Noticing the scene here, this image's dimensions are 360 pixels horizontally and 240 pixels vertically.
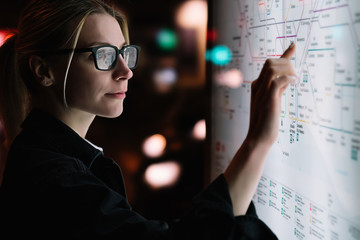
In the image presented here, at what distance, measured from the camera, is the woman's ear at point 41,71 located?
3.52ft

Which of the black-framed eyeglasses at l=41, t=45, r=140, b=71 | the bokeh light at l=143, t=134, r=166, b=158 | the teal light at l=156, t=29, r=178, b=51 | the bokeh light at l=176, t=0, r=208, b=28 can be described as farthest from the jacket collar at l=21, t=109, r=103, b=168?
the bokeh light at l=176, t=0, r=208, b=28

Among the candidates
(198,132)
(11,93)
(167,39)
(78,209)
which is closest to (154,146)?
(198,132)

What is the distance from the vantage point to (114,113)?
42.8 inches

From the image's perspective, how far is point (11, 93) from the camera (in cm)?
122

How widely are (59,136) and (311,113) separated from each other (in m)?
0.59

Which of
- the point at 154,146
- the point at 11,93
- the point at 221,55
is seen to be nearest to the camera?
the point at 11,93

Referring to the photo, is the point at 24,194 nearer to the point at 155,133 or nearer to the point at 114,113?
the point at 114,113

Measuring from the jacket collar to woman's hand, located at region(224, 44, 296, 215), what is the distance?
1.27ft

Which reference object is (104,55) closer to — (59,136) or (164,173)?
(59,136)

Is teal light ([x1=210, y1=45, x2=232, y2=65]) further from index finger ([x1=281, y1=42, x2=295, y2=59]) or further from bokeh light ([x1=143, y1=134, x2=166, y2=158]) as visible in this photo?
bokeh light ([x1=143, y1=134, x2=166, y2=158])

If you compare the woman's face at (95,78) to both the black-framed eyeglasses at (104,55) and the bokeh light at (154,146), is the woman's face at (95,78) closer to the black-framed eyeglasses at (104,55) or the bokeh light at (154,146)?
the black-framed eyeglasses at (104,55)

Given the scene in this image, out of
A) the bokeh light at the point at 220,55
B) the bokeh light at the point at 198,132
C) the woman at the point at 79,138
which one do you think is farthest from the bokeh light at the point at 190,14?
the woman at the point at 79,138

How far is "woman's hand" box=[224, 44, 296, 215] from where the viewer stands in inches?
32.4

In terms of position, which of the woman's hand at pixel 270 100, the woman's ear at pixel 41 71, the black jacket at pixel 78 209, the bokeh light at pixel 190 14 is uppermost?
the bokeh light at pixel 190 14
